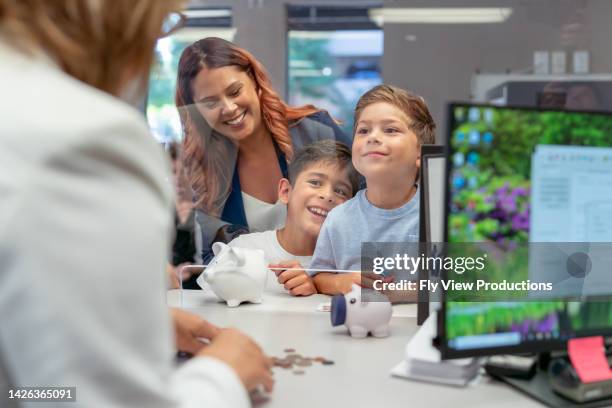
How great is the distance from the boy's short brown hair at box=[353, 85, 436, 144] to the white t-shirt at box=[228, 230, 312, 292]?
0.34 metres

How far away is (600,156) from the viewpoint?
2.69ft

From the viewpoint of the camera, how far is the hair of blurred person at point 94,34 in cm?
45

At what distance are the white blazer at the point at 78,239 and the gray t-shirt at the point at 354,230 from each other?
1019 mm

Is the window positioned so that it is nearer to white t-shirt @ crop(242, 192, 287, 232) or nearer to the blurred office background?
the blurred office background

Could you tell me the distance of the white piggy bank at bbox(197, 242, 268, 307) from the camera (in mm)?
1274

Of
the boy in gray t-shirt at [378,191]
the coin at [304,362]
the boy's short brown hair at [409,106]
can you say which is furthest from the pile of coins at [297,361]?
the boy's short brown hair at [409,106]

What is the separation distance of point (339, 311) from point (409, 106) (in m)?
0.61

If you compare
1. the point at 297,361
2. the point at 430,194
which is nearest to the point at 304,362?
the point at 297,361

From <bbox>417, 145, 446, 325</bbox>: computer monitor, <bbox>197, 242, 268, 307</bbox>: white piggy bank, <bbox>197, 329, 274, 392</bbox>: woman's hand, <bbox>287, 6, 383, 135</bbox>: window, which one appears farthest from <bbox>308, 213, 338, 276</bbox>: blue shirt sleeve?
<bbox>287, 6, 383, 135</bbox>: window

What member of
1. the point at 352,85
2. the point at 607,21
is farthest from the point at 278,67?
the point at 607,21

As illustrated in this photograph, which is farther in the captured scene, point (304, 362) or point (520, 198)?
point (304, 362)

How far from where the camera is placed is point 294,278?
4.76 feet

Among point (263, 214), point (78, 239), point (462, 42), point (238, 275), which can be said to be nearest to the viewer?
point (78, 239)

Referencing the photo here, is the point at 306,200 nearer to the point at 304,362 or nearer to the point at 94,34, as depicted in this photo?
the point at 304,362
